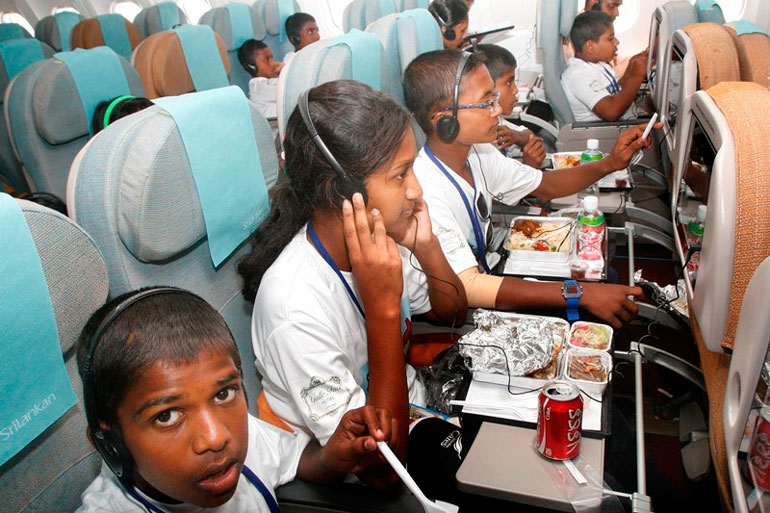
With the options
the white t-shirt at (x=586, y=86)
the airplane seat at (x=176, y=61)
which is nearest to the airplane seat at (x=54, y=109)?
the airplane seat at (x=176, y=61)

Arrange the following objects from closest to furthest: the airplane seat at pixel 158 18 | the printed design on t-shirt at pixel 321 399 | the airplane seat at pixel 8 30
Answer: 1. the printed design on t-shirt at pixel 321 399
2. the airplane seat at pixel 8 30
3. the airplane seat at pixel 158 18

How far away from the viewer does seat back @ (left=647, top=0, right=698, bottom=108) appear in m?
2.54

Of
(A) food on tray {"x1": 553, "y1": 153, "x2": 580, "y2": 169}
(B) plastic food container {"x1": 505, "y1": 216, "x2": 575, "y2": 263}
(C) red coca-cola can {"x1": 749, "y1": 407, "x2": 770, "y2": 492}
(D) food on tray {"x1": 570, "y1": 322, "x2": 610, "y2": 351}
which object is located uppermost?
(C) red coca-cola can {"x1": 749, "y1": 407, "x2": 770, "y2": 492}

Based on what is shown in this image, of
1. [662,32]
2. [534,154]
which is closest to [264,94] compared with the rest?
[534,154]

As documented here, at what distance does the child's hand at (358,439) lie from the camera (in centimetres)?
97

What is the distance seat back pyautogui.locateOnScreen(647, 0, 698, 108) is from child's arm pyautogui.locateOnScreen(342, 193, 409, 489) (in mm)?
1742

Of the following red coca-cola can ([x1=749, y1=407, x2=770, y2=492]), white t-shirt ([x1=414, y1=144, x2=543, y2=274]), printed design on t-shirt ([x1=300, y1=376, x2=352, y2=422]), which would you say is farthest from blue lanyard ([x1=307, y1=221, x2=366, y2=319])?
red coca-cola can ([x1=749, y1=407, x2=770, y2=492])

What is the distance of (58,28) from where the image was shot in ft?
21.5

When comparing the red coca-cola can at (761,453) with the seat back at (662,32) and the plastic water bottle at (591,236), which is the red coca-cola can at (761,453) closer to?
the plastic water bottle at (591,236)

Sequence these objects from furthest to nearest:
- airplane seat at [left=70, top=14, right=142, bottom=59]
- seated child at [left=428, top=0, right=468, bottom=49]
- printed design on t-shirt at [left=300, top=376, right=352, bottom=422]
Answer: airplane seat at [left=70, top=14, right=142, bottom=59], seated child at [left=428, top=0, right=468, bottom=49], printed design on t-shirt at [left=300, top=376, right=352, bottom=422]

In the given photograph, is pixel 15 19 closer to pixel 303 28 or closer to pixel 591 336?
pixel 303 28

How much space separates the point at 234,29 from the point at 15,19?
10.5 feet

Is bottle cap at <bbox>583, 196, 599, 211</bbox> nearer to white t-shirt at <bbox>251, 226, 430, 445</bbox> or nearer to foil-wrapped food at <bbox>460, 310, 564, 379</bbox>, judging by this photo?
foil-wrapped food at <bbox>460, 310, 564, 379</bbox>

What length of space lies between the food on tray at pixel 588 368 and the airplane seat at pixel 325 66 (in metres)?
1.05
